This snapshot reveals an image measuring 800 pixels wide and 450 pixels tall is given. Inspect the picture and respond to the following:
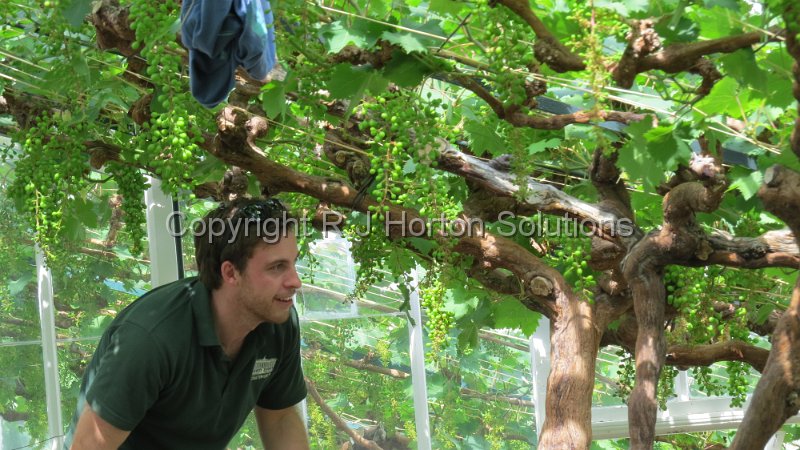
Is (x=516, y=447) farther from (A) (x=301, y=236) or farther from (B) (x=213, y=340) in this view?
(B) (x=213, y=340)

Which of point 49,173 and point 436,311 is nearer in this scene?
point 436,311

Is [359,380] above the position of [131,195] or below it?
below

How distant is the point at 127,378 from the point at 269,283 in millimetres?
414

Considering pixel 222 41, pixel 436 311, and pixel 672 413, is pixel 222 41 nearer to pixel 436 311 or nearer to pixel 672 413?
pixel 436 311

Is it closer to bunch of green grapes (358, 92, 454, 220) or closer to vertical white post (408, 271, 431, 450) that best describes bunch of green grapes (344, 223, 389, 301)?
bunch of green grapes (358, 92, 454, 220)

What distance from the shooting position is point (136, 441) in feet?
8.80

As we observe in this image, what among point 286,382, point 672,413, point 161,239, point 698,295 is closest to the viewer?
point 286,382

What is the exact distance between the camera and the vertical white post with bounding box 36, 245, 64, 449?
620cm

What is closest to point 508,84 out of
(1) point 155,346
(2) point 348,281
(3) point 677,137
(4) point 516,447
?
(3) point 677,137

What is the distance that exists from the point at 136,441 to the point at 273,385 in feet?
1.49

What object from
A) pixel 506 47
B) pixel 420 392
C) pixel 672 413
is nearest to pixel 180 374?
pixel 506 47

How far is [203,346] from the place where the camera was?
2.65m

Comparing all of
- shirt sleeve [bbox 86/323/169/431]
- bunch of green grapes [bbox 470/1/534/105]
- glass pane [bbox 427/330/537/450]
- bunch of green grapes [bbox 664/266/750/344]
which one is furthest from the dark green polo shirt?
glass pane [bbox 427/330/537/450]

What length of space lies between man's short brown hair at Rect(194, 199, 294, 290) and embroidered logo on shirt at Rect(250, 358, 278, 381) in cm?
25
